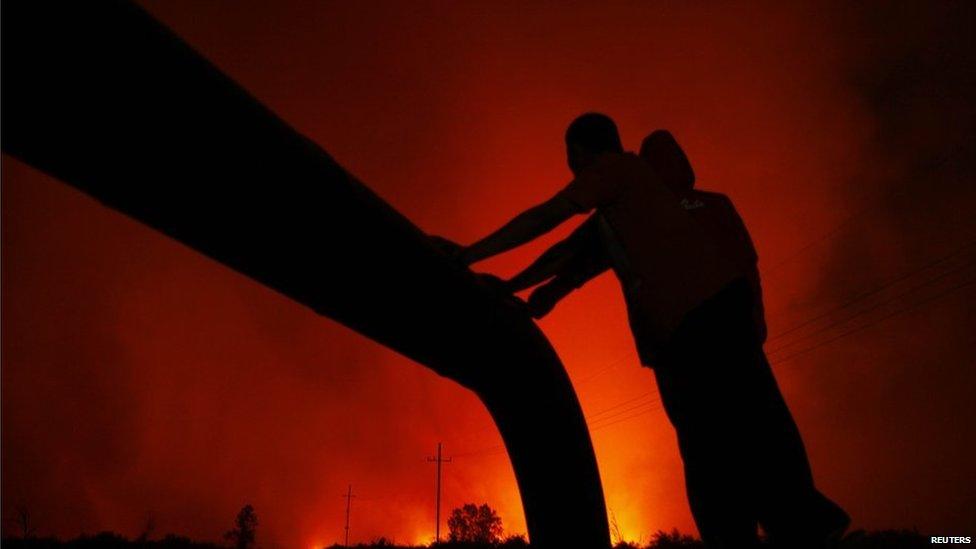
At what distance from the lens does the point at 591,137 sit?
7.61 ft

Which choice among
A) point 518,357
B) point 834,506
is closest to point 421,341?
point 518,357

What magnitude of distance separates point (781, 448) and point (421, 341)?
3.64 ft

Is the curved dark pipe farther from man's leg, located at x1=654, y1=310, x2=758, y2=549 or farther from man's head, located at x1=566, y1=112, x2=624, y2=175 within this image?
man's head, located at x1=566, y1=112, x2=624, y2=175

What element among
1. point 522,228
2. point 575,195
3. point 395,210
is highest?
point 575,195

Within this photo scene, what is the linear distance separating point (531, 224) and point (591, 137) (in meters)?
0.62

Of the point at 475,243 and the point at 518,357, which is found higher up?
the point at 475,243

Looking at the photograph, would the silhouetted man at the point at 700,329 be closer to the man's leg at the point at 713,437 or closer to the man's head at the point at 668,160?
the man's leg at the point at 713,437

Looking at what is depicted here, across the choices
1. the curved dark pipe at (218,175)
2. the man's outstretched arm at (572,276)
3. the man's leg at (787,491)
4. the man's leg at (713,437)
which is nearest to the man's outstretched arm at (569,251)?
the man's outstretched arm at (572,276)

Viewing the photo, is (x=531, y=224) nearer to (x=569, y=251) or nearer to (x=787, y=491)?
(x=569, y=251)

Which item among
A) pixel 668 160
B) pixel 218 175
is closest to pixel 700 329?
pixel 668 160

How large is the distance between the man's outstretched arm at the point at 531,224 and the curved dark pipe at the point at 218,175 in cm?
32

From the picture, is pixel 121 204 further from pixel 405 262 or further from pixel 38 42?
pixel 405 262

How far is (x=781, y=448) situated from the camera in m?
1.72

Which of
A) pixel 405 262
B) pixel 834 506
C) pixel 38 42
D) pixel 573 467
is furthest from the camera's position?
pixel 573 467
